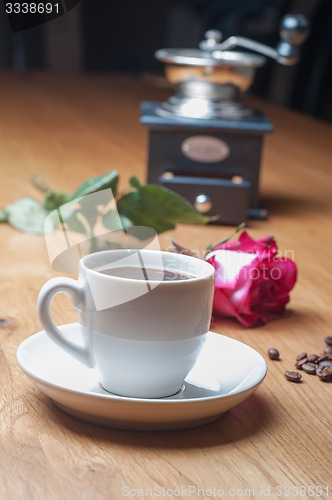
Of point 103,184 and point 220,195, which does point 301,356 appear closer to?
point 103,184

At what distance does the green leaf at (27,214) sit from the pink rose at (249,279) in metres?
0.44

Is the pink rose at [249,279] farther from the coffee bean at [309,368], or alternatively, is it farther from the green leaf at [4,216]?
the green leaf at [4,216]

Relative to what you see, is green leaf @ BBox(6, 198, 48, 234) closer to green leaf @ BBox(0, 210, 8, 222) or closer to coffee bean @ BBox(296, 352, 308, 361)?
green leaf @ BBox(0, 210, 8, 222)

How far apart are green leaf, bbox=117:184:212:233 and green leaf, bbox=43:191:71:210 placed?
0.61 ft

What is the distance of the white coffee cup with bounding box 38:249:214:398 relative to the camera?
54 cm

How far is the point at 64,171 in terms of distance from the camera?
1.65 metres

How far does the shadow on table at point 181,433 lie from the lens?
54 centimetres

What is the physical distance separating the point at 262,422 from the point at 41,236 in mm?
664

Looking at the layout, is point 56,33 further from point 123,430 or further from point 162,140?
point 123,430

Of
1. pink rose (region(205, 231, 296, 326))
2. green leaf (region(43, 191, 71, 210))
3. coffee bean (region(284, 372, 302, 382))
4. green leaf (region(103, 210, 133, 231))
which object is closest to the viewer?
coffee bean (region(284, 372, 302, 382))

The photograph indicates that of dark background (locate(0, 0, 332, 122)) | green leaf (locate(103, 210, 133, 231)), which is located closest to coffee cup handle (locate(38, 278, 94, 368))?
green leaf (locate(103, 210, 133, 231))

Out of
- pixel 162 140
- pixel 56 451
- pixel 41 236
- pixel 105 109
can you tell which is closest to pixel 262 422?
pixel 56 451

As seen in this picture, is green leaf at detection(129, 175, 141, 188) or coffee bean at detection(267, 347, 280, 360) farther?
green leaf at detection(129, 175, 141, 188)

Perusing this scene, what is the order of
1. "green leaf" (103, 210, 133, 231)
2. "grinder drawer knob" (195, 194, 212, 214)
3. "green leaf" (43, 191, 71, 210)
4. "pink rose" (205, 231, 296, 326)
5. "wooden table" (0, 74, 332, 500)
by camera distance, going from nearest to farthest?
"wooden table" (0, 74, 332, 500) < "pink rose" (205, 231, 296, 326) < "green leaf" (103, 210, 133, 231) < "green leaf" (43, 191, 71, 210) < "grinder drawer knob" (195, 194, 212, 214)
